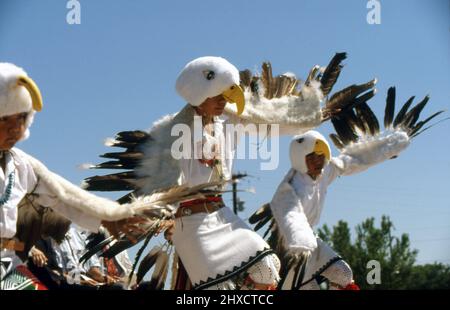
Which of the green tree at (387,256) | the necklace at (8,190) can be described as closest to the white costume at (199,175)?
the necklace at (8,190)

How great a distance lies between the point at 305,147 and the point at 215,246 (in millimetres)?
1524

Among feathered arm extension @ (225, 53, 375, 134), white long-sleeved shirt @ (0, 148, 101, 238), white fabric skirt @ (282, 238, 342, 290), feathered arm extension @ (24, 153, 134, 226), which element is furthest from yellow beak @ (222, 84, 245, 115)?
white long-sleeved shirt @ (0, 148, 101, 238)

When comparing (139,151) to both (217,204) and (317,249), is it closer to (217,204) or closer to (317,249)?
(217,204)

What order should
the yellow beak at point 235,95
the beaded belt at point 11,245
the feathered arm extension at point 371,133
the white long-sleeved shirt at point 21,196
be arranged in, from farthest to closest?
the feathered arm extension at point 371,133
the yellow beak at point 235,95
the beaded belt at point 11,245
the white long-sleeved shirt at point 21,196

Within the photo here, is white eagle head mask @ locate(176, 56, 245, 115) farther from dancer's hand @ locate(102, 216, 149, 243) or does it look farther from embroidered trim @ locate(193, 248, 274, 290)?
dancer's hand @ locate(102, 216, 149, 243)

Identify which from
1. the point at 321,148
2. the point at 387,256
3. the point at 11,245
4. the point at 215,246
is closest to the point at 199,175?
the point at 215,246

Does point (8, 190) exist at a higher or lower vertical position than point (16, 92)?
lower

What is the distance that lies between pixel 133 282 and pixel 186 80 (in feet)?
5.24

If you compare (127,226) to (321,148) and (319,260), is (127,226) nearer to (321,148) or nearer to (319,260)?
(319,260)

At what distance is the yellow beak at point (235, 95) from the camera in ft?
23.2

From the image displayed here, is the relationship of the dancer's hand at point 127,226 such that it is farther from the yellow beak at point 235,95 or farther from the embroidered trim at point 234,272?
the yellow beak at point 235,95

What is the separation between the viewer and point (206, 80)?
698cm

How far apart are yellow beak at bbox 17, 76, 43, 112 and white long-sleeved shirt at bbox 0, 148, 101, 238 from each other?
33 centimetres

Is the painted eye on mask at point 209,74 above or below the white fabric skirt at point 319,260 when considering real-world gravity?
above
